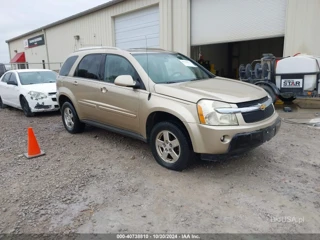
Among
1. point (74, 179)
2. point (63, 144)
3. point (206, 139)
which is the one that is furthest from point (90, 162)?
point (206, 139)

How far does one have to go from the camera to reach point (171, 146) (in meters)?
3.84

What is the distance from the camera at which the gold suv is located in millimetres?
3387

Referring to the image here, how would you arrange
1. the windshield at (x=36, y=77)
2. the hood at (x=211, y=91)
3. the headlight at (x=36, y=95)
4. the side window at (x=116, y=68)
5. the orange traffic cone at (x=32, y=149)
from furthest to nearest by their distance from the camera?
the windshield at (x=36, y=77) → the headlight at (x=36, y=95) → the orange traffic cone at (x=32, y=149) → the side window at (x=116, y=68) → the hood at (x=211, y=91)

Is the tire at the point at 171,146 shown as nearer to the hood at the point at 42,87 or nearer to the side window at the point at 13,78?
the hood at the point at 42,87

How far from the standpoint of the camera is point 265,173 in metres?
3.80

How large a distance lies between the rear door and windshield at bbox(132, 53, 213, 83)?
985 millimetres

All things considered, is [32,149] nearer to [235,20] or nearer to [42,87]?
[42,87]

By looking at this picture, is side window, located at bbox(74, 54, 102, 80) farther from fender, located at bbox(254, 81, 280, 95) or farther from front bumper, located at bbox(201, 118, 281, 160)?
fender, located at bbox(254, 81, 280, 95)

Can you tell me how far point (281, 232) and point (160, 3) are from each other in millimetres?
11245

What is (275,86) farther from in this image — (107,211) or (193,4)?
(107,211)

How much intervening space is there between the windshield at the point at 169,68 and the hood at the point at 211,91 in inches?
10.7

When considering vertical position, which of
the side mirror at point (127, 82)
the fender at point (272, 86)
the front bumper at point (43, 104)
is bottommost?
the front bumper at point (43, 104)

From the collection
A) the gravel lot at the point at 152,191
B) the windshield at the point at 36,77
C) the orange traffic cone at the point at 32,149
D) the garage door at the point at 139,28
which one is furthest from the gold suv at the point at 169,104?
the garage door at the point at 139,28

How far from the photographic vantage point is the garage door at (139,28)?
41.6 ft
